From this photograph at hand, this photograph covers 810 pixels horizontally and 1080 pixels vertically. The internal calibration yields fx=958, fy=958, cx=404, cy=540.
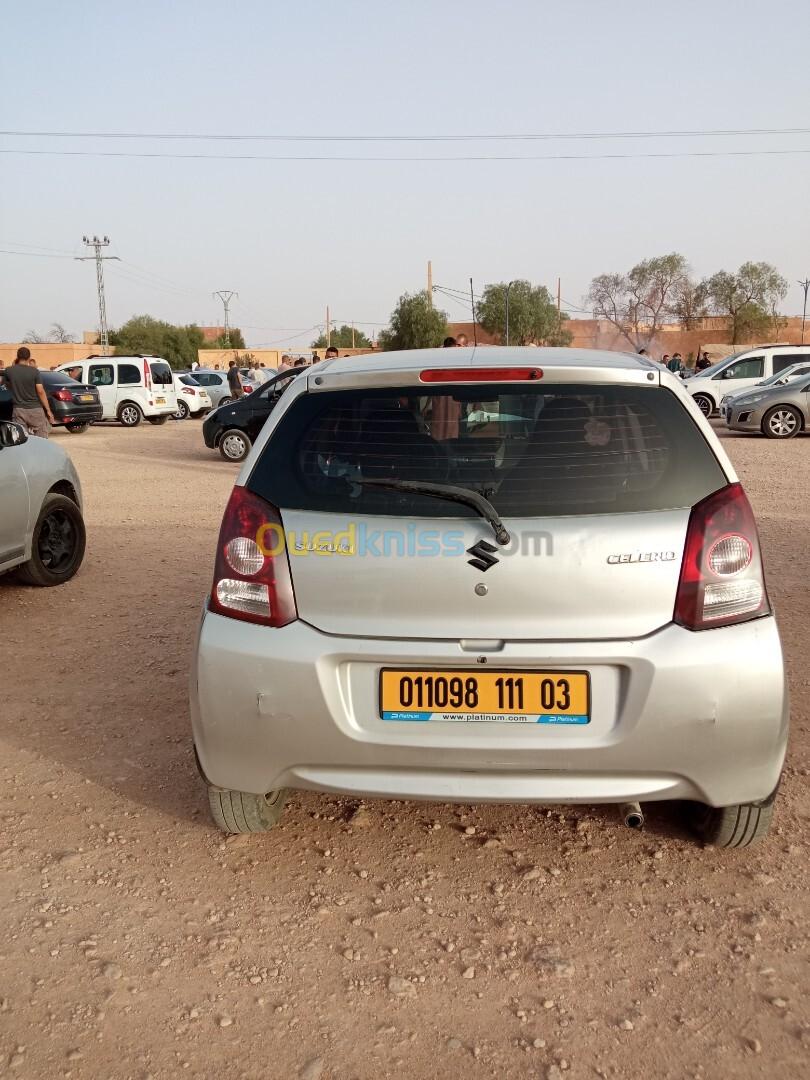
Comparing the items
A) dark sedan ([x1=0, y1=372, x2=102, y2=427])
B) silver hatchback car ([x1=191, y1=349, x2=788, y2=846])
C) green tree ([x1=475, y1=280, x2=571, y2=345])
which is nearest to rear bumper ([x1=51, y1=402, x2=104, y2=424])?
dark sedan ([x1=0, y1=372, x2=102, y2=427])

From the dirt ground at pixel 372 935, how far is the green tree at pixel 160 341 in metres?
75.8

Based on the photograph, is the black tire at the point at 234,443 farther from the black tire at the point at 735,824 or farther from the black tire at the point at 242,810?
the black tire at the point at 735,824

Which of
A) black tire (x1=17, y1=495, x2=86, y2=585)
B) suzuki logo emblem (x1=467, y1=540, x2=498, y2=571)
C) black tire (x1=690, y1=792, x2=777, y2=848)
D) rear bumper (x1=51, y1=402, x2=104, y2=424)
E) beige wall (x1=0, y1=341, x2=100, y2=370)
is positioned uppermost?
beige wall (x1=0, y1=341, x2=100, y2=370)

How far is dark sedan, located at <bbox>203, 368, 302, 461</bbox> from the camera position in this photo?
51.5 ft

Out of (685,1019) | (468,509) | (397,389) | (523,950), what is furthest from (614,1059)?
(397,389)

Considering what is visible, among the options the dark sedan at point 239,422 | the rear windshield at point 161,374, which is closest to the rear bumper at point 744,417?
the dark sedan at point 239,422

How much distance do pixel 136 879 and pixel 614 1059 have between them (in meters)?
1.54

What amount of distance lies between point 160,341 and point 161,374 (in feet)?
173

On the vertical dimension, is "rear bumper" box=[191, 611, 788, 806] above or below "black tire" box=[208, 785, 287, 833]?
above

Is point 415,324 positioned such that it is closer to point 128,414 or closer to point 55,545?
point 128,414

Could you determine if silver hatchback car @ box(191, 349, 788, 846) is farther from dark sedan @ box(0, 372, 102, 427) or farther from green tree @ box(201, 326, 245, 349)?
green tree @ box(201, 326, 245, 349)

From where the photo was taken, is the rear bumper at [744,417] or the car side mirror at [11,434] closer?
the car side mirror at [11,434]

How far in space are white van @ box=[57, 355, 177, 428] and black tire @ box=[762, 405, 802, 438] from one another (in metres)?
16.2

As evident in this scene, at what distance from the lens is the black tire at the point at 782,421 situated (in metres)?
18.6
